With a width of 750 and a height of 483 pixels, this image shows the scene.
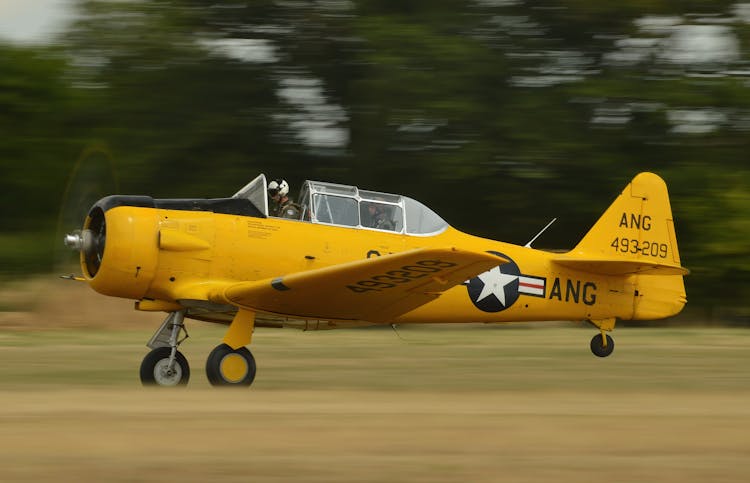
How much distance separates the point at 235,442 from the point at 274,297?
10.6 feet

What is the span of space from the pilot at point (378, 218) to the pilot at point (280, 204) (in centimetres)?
69

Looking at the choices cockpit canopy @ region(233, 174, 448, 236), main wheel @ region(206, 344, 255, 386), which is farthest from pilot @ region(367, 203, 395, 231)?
main wheel @ region(206, 344, 255, 386)

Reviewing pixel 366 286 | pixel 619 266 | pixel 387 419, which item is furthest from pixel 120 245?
pixel 619 266

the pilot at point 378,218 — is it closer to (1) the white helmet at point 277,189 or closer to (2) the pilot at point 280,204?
(2) the pilot at point 280,204

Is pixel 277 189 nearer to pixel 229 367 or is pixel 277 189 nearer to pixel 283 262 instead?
pixel 283 262

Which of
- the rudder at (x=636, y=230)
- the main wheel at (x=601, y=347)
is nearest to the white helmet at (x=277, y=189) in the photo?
the rudder at (x=636, y=230)

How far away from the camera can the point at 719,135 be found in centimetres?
2327

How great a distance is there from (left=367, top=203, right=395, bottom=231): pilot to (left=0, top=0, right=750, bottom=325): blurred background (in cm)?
1178

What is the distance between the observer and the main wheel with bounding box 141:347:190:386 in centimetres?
956

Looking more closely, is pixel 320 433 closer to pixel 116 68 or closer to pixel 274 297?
pixel 274 297

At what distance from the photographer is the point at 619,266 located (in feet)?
36.5

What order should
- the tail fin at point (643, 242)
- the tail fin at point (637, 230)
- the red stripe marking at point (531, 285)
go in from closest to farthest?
the red stripe marking at point (531, 285)
the tail fin at point (643, 242)
the tail fin at point (637, 230)

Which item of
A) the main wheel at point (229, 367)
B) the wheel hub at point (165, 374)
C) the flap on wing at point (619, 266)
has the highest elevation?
the flap on wing at point (619, 266)

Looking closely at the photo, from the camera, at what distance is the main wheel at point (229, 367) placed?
30.3 feet
